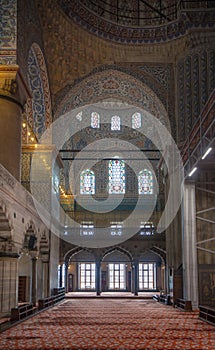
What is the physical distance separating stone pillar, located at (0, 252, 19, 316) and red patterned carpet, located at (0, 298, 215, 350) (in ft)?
2.62

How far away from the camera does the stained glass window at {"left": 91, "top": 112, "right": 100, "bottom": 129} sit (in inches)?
1324

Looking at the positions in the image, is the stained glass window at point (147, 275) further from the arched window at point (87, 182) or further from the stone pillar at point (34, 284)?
the stone pillar at point (34, 284)

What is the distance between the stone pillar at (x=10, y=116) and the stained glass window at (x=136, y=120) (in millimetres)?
19621

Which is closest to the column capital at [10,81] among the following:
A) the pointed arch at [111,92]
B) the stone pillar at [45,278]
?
the pointed arch at [111,92]

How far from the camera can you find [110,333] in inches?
397

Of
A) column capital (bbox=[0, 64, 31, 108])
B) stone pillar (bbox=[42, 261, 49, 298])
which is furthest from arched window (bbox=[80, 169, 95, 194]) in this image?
column capital (bbox=[0, 64, 31, 108])

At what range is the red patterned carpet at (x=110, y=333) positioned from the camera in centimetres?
841

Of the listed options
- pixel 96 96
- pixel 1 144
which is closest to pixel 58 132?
pixel 96 96

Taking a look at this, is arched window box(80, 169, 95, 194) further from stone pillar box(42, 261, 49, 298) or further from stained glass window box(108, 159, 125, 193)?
stone pillar box(42, 261, 49, 298)

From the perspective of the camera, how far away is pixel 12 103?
47.7 ft

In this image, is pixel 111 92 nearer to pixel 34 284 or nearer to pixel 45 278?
pixel 45 278

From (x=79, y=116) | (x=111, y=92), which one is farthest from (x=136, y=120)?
(x=111, y=92)

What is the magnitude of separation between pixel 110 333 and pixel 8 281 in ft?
13.7

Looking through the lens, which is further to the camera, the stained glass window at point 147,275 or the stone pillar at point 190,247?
the stained glass window at point 147,275
